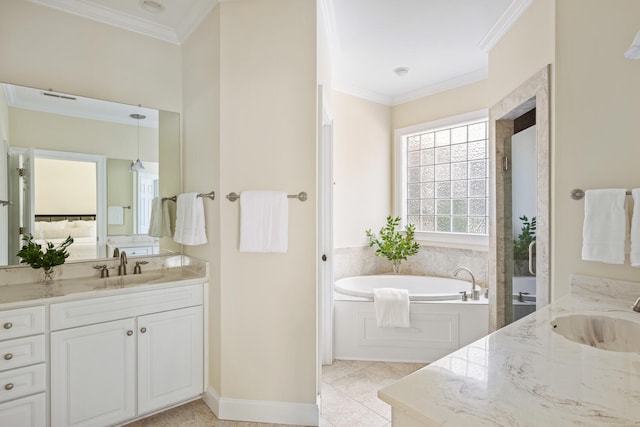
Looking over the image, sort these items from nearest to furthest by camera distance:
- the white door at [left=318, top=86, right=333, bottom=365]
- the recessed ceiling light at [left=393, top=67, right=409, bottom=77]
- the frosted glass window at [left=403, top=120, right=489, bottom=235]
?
the white door at [left=318, top=86, right=333, bottom=365] → the recessed ceiling light at [left=393, top=67, right=409, bottom=77] → the frosted glass window at [left=403, top=120, right=489, bottom=235]

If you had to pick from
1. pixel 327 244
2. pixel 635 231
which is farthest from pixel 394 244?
pixel 635 231

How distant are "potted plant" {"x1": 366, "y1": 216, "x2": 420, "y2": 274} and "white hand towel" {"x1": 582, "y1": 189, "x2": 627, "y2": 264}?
2.12 meters

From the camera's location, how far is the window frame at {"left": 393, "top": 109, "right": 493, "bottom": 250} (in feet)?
11.4

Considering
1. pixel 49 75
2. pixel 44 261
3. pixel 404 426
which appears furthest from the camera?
pixel 49 75

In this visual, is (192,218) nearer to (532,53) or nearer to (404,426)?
(404,426)

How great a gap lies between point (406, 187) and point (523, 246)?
1.84m

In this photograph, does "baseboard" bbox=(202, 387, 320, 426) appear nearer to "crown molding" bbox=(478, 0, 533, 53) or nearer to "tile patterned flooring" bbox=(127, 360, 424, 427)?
"tile patterned flooring" bbox=(127, 360, 424, 427)

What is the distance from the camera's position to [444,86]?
3.70 meters

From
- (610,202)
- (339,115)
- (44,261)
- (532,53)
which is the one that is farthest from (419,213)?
(44,261)

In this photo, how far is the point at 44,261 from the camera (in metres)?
2.00

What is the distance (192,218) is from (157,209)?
1.58ft

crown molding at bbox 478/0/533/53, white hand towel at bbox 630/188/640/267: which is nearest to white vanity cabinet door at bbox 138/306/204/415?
white hand towel at bbox 630/188/640/267

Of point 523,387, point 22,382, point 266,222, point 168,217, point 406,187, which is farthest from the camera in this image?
point 406,187

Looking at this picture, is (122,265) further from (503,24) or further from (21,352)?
(503,24)
